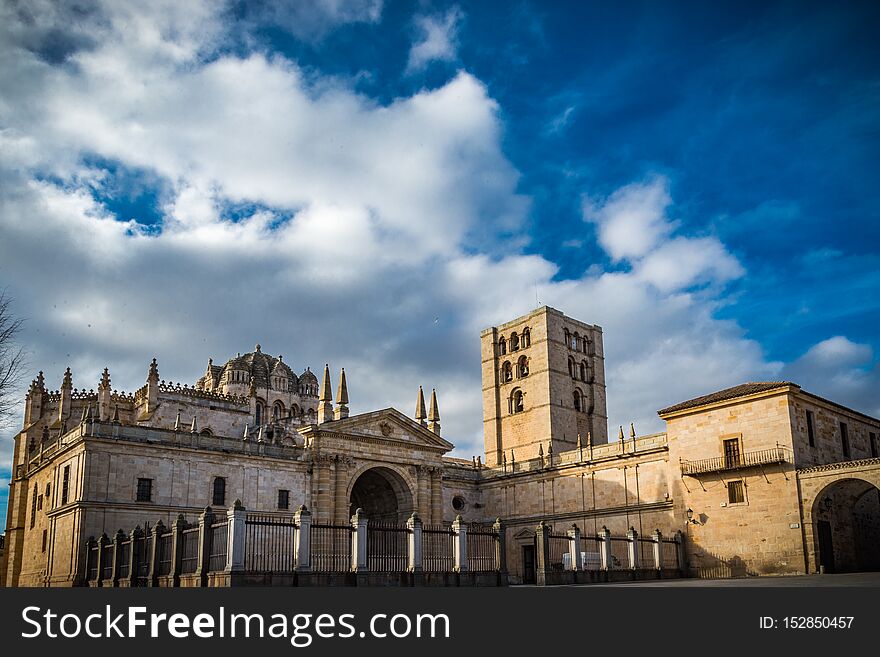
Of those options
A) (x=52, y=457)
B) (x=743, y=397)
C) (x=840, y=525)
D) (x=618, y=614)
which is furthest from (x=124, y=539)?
(x=840, y=525)

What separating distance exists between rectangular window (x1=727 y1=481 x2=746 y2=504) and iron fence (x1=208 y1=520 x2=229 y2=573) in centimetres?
2169

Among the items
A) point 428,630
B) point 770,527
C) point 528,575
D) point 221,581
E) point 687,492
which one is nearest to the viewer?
point 428,630

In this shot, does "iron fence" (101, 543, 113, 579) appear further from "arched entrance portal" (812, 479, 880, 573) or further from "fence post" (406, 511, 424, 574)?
"arched entrance portal" (812, 479, 880, 573)

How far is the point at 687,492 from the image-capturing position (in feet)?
121

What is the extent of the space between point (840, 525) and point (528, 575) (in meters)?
16.5

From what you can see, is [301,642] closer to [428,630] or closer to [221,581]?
[428,630]

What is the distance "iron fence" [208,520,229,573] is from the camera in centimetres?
2352

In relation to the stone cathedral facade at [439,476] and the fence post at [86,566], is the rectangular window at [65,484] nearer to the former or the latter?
the stone cathedral facade at [439,476]

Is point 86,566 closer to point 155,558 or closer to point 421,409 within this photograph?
point 155,558

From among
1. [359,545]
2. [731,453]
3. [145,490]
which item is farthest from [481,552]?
[145,490]

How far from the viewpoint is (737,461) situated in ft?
113

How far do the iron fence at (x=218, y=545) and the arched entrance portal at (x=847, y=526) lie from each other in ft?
73.5

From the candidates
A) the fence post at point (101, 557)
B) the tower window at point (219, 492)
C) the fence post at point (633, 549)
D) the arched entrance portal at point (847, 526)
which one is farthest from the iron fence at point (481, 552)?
the fence post at point (101, 557)

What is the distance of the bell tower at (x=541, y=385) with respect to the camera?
200 feet
